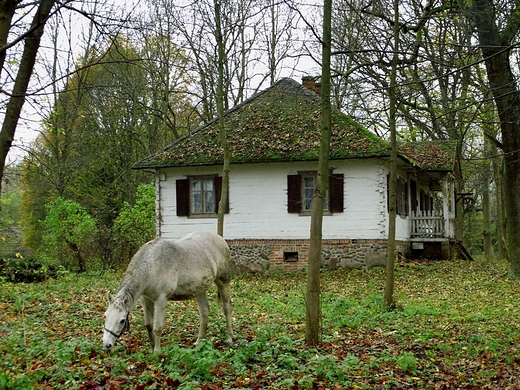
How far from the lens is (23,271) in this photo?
1808cm

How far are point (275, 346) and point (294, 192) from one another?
14.1m

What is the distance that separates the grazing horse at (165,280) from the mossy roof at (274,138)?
1239 centimetres

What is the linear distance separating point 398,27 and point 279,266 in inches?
491

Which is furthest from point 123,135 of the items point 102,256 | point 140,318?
point 140,318

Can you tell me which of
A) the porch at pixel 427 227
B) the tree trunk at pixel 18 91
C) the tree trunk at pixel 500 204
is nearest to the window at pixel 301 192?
the porch at pixel 427 227

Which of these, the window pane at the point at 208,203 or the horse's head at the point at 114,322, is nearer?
the horse's head at the point at 114,322

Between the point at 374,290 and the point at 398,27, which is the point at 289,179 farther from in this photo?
the point at 398,27

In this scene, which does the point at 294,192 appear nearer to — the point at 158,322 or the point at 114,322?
the point at 158,322

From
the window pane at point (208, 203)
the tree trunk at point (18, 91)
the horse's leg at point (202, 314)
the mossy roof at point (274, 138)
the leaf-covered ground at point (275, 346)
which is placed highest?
the mossy roof at point (274, 138)

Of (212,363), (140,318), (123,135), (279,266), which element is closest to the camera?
(212,363)

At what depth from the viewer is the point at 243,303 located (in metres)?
13.5

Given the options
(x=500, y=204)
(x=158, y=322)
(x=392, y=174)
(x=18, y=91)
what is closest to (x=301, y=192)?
(x=392, y=174)

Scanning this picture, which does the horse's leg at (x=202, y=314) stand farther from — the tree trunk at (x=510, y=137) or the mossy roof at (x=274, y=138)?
the mossy roof at (x=274, y=138)

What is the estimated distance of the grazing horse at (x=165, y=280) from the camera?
716 centimetres
